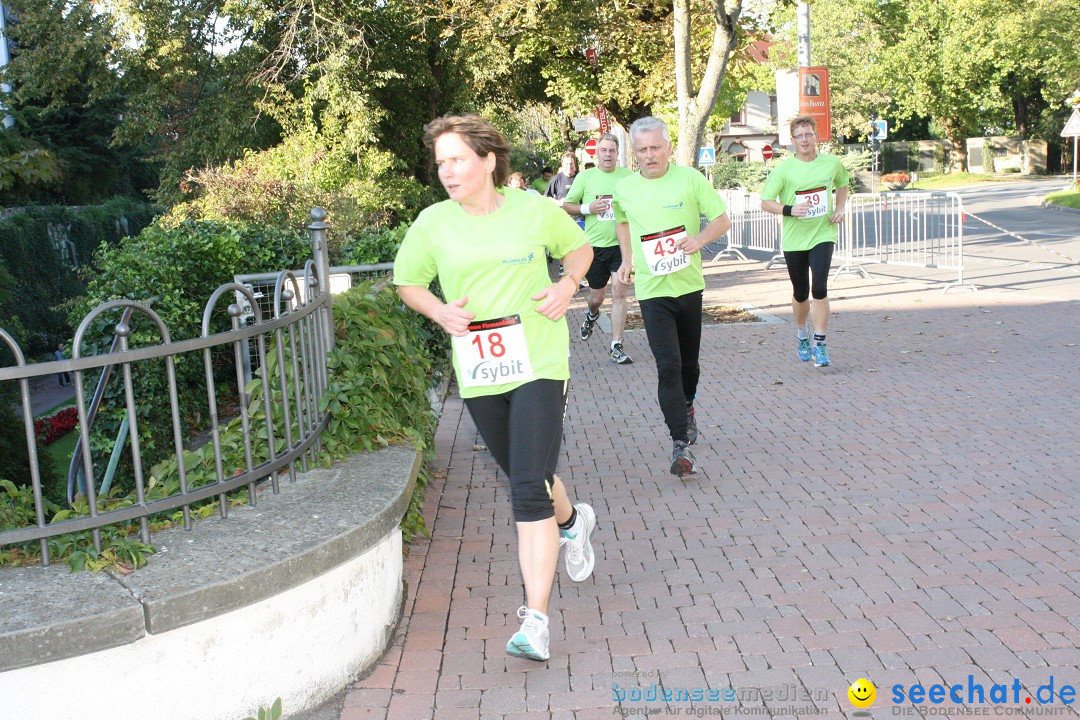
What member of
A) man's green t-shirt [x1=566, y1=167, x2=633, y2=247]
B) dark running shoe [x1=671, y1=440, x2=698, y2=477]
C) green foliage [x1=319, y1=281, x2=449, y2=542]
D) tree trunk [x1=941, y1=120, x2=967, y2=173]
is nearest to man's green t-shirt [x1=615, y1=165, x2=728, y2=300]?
dark running shoe [x1=671, y1=440, x2=698, y2=477]

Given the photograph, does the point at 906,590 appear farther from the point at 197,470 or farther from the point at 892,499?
the point at 197,470

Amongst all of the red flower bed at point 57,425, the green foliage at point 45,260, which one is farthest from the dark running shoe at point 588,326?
the green foliage at point 45,260

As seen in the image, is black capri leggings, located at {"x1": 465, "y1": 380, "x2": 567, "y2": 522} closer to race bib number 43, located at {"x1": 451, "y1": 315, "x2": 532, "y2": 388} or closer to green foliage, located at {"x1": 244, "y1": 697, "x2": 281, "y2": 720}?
race bib number 43, located at {"x1": 451, "y1": 315, "x2": 532, "y2": 388}

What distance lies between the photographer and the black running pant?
6.27 meters

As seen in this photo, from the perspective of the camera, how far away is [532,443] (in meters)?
3.94

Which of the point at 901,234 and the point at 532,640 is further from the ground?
the point at 901,234

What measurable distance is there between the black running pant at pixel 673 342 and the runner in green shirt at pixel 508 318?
2259mm

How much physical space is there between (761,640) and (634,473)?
251 centimetres

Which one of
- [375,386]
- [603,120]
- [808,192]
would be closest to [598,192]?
[808,192]

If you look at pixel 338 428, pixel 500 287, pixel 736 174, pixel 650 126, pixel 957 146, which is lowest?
pixel 338 428

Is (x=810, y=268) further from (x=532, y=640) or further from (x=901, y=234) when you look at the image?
(x=901, y=234)

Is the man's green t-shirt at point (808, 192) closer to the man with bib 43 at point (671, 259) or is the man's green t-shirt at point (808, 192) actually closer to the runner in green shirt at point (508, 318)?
the man with bib 43 at point (671, 259)

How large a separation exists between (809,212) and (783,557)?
190 inches

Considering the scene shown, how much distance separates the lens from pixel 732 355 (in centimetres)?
1035
